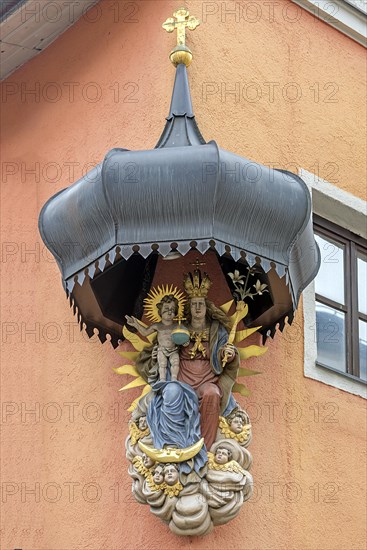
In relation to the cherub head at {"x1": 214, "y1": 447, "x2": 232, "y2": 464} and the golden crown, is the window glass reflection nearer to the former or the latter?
the golden crown

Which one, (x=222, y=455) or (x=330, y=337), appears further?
(x=330, y=337)

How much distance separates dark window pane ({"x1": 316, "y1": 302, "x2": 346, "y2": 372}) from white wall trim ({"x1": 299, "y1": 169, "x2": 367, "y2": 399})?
0.53 feet

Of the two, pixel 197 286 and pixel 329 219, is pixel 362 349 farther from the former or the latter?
pixel 197 286

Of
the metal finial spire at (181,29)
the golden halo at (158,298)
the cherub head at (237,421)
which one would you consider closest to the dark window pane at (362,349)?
the cherub head at (237,421)

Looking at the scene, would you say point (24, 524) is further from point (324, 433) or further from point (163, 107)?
point (163, 107)

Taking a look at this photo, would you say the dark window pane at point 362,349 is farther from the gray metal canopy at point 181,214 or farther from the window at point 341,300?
the gray metal canopy at point 181,214

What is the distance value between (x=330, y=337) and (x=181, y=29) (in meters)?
1.85

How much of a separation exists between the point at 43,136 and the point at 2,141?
437 millimetres

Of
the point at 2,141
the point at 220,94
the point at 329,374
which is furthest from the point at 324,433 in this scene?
the point at 2,141

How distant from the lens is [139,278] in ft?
31.4

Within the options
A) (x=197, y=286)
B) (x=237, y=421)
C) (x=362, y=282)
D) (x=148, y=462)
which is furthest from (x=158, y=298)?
(x=362, y=282)

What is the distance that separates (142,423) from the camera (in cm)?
920

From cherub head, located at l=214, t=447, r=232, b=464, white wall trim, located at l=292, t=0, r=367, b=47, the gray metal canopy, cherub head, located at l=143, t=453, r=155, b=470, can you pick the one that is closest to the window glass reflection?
the gray metal canopy

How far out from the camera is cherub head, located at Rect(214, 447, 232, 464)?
29.8 ft
